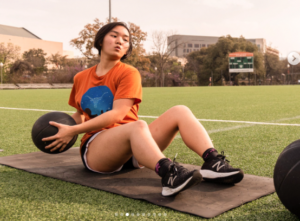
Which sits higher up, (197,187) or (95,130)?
(95,130)

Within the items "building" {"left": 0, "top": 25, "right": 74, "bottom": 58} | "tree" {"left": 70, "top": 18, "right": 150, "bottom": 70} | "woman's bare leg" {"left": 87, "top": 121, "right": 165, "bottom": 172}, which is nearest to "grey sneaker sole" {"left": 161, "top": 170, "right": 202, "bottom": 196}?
"woman's bare leg" {"left": 87, "top": 121, "right": 165, "bottom": 172}

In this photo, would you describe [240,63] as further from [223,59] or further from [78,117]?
[78,117]

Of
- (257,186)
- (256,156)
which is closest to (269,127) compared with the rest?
(256,156)

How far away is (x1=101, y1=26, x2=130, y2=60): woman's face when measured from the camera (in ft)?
9.23

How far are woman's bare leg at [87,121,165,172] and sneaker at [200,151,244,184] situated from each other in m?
0.38

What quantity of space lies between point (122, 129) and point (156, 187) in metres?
0.48

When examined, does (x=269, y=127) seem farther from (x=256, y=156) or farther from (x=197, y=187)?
(x=197, y=187)

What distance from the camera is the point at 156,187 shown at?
2.48 metres

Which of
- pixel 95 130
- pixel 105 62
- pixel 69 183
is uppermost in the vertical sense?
pixel 105 62

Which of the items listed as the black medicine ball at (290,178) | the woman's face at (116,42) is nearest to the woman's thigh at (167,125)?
the woman's face at (116,42)

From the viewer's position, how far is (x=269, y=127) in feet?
18.1

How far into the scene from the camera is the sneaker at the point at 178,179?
7.06ft

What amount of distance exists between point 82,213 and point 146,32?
5394cm

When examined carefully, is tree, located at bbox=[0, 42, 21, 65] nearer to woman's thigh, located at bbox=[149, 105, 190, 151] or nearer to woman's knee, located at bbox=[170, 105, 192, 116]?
woman's thigh, located at bbox=[149, 105, 190, 151]
